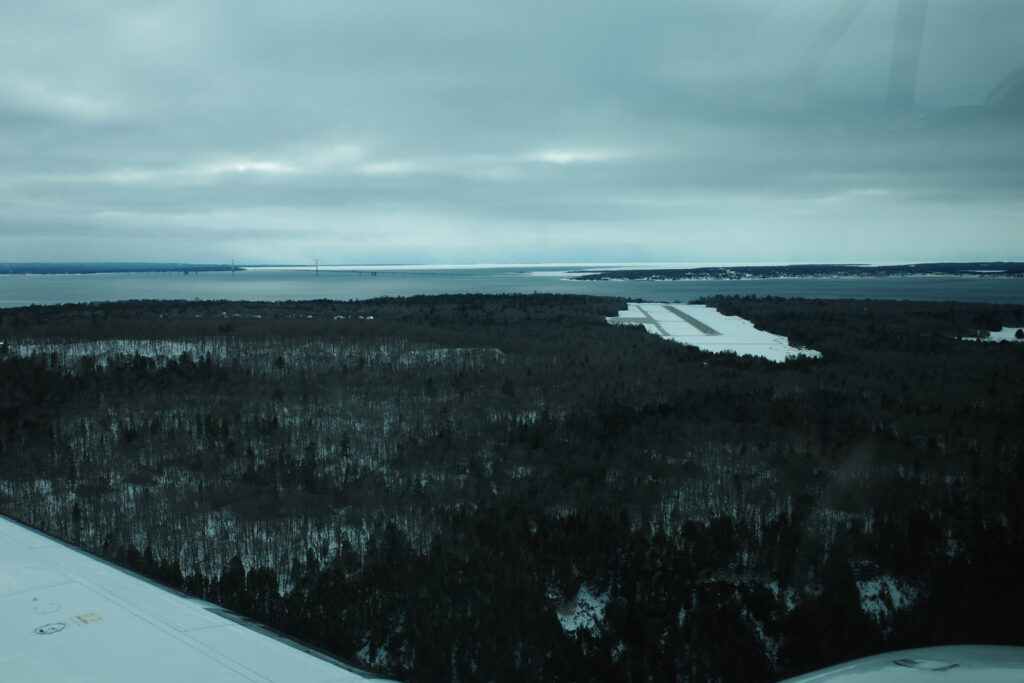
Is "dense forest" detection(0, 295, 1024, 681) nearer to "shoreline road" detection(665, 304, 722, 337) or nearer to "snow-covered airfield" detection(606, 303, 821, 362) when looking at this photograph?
"snow-covered airfield" detection(606, 303, 821, 362)

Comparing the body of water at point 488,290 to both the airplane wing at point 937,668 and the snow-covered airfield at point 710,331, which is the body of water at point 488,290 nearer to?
the snow-covered airfield at point 710,331

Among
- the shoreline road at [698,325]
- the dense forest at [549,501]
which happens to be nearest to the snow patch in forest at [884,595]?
the dense forest at [549,501]

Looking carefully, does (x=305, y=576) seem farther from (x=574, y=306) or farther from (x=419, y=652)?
(x=574, y=306)

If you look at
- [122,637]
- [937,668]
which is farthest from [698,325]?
[122,637]

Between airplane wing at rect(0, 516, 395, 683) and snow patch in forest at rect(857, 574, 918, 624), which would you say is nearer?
airplane wing at rect(0, 516, 395, 683)

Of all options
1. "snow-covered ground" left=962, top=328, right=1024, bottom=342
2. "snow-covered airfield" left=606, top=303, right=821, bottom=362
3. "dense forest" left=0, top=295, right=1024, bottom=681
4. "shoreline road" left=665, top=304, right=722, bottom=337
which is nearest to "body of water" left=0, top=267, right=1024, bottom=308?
"snow-covered airfield" left=606, top=303, right=821, bottom=362

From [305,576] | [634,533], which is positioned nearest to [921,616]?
[634,533]

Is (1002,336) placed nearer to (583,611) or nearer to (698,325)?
(698,325)
